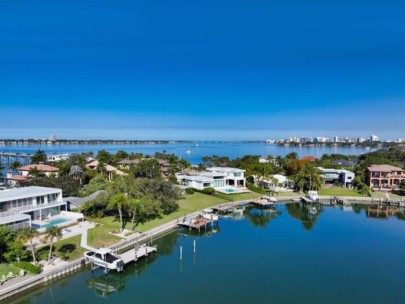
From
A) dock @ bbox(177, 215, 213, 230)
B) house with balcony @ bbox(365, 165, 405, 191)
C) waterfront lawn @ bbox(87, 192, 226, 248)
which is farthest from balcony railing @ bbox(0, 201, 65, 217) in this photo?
house with balcony @ bbox(365, 165, 405, 191)

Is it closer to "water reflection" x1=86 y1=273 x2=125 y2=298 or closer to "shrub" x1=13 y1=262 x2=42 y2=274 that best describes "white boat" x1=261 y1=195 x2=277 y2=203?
"water reflection" x1=86 y1=273 x2=125 y2=298

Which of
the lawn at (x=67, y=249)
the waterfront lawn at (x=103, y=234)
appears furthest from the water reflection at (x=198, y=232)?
the lawn at (x=67, y=249)

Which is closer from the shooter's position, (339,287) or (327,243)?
(339,287)

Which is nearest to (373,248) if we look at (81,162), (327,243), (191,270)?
(327,243)

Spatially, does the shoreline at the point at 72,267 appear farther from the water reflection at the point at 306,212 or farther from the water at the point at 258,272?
the water reflection at the point at 306,212

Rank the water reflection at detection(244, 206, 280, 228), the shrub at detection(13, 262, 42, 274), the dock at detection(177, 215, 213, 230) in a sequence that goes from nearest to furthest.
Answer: the shrub at detection(13, 262, 42, 274) < the dock at detection(177, 215, 213, 230) < the water reflection at detection(244, 206, 280, 228)

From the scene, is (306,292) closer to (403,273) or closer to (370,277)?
(370,277)

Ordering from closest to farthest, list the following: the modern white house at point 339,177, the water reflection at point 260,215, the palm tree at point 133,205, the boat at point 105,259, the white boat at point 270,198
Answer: the boat at point 105,259 → the palm tree at point 133,205 → the water reflection at point 260,215 → the white boat at point 270,198 → the modern white house at point 339,177
